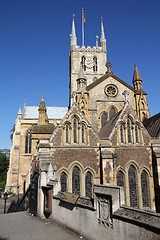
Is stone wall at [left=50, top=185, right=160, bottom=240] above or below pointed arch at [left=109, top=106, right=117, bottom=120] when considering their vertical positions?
below

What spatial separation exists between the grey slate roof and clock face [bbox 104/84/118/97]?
21.6 metres

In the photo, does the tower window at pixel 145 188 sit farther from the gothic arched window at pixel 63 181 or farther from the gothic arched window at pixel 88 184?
the gothic arched window at pixel 63 181

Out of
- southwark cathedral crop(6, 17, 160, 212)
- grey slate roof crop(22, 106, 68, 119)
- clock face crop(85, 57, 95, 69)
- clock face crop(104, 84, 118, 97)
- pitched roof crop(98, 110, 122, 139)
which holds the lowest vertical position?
southwark cathedral crop(6, 17, 160, 212)

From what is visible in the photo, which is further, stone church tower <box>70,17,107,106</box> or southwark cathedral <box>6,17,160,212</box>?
stone church tower <box>70,17,107,106</box>

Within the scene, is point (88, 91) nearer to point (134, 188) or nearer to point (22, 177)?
point (134, 188)

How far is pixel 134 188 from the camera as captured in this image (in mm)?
13367

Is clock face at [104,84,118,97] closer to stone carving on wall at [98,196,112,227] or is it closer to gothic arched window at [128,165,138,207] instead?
gothic arched window at [128,165,138,207]

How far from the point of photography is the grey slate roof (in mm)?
40312

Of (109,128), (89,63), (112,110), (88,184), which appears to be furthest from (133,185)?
(89,63)

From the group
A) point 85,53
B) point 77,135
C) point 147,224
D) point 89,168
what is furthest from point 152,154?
point 85,53

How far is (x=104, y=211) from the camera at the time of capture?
6195 millimetres

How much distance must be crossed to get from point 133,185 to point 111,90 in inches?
465

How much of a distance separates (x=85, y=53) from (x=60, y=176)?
3979cm

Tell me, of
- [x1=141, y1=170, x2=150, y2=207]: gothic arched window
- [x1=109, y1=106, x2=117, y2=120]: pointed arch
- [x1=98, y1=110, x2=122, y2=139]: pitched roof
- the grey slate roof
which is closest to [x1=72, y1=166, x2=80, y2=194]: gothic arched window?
[x1=98, y1=110, x2=122, y2=139]: pitched roof
